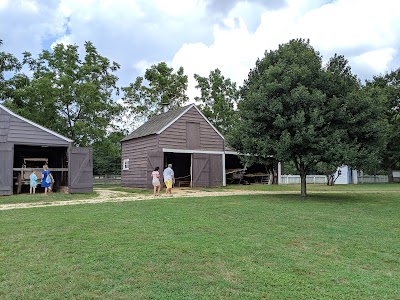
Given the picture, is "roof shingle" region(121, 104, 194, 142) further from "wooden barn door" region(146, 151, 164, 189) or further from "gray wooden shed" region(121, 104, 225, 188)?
"wooden barn door" region(146, 151, 164, 189)

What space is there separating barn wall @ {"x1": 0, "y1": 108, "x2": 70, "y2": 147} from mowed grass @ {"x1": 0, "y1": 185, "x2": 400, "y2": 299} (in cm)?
881

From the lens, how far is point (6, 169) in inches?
708

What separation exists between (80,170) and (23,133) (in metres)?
3.20

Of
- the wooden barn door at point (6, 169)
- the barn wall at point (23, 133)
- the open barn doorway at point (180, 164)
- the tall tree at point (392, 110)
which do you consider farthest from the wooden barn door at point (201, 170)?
the tall tree at point (392, 110)

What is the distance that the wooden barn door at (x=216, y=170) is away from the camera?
26.0 metres

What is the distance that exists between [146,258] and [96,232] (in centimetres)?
233

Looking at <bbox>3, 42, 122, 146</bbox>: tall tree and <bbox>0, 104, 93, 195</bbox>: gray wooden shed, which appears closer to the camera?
<bbox>0, 104, 93, 195</bbox>: gray wooden shed

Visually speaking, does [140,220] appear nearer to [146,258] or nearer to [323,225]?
[146,258]

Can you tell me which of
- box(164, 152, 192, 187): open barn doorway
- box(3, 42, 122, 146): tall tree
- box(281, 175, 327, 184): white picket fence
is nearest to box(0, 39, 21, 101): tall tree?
box(3, 42, 122, 146): tall tree

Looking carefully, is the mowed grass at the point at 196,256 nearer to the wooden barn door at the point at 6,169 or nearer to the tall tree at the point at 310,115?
the tall tree at the point at 310,115

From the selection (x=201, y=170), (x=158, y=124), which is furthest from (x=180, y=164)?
(x=158, y=124)

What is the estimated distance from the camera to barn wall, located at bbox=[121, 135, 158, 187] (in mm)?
24125

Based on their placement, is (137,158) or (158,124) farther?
(137,158)

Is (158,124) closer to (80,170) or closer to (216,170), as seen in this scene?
(216,170)
